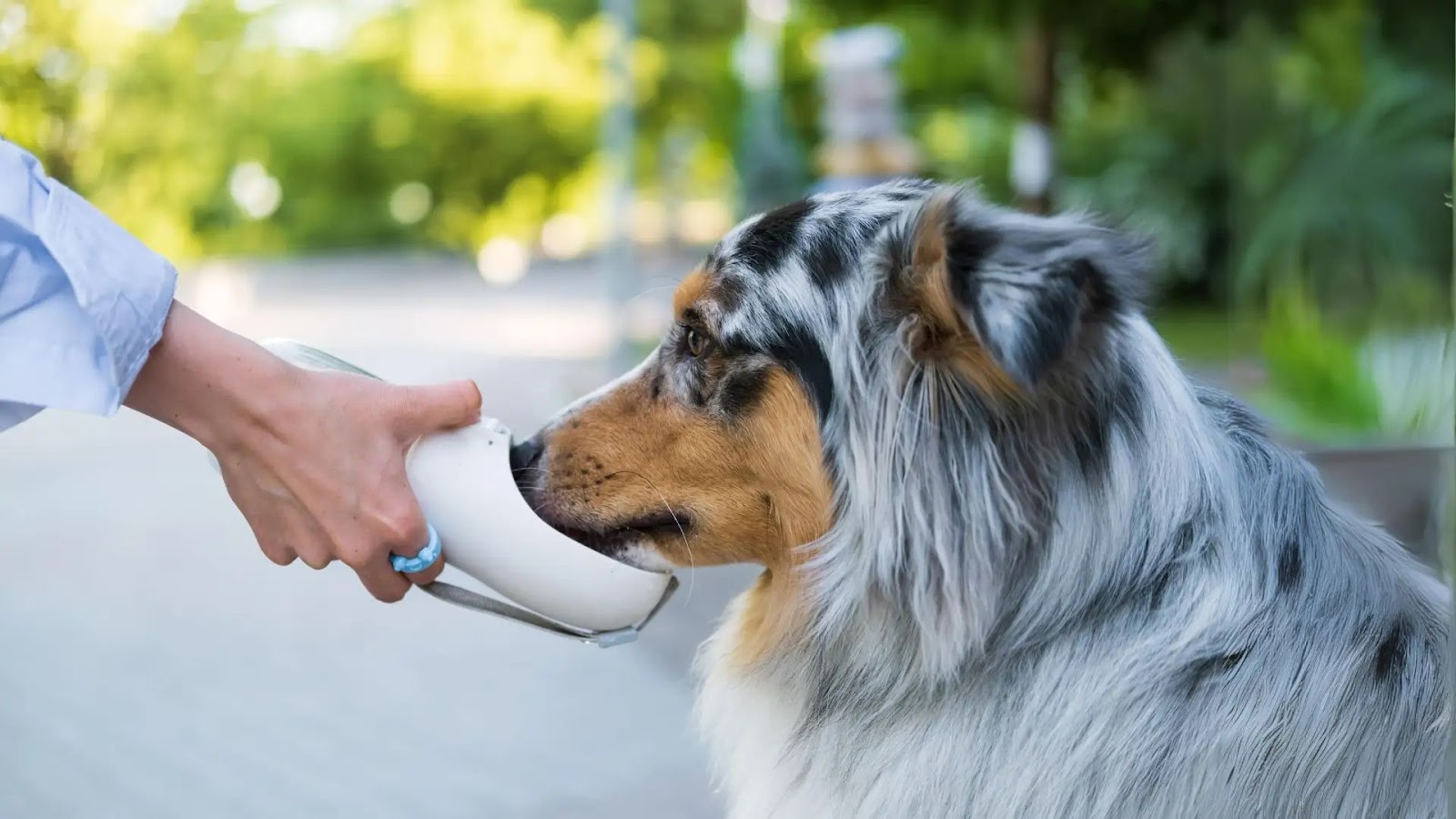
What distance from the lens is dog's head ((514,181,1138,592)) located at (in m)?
2.04

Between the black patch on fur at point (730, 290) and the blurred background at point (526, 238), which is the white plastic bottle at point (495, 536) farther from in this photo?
the blurred background at point (526, 238)

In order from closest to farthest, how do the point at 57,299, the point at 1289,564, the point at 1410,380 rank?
the point at 57,299 < the point at 1289,564 < the point at 1410,380

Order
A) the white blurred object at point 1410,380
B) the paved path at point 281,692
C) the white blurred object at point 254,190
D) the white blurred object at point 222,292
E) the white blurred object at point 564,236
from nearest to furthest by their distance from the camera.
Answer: the paved path at point 281,692 → the white blurred object at point 1410,380 → the white blurred object at point 222,292 → the white blurred object at point 254,190 → the white blurred object at point 564,236

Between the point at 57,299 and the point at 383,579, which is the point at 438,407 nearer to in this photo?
the point at 383,579

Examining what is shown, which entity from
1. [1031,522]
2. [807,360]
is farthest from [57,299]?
[1031,522]

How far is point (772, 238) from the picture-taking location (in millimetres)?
2688

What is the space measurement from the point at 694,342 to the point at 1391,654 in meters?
1.34

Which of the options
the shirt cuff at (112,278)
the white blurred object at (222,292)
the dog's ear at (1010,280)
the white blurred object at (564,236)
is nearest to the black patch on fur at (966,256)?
the dog's ear at (1010,280)

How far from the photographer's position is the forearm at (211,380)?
2.33 meters

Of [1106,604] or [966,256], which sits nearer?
[966,256]

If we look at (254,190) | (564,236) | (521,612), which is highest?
(521,612)

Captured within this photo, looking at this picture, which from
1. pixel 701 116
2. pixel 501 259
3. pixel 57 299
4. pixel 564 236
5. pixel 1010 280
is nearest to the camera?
pixel 1010 280

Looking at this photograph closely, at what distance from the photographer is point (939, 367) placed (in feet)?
7.42

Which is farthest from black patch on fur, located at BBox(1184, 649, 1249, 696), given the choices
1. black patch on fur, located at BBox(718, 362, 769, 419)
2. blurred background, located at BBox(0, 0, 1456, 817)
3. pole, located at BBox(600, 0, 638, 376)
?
pole, located at BBox(600, 0, 638, 376)
